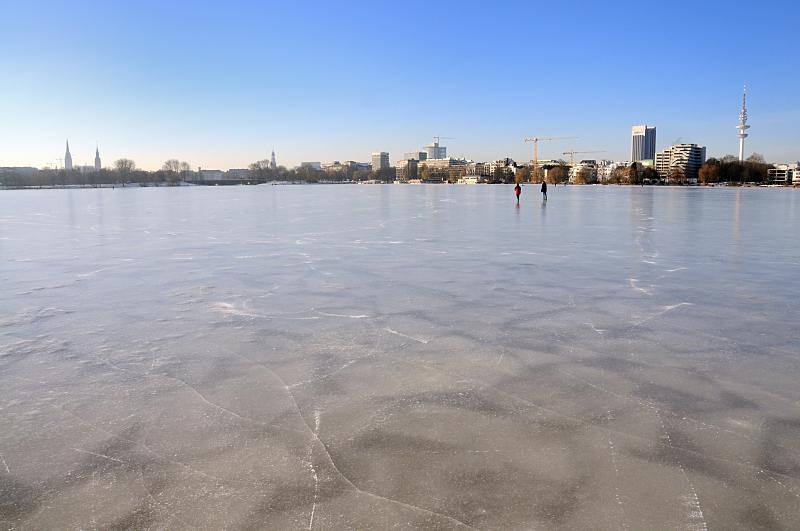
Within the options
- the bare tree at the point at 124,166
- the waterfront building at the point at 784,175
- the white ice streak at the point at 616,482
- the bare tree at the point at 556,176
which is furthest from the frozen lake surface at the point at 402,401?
the waterfront building at the point at 784,175

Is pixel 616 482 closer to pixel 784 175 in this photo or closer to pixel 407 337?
pixel 407 337

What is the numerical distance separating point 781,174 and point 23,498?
18139cm

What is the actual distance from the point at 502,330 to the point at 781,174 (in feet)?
583

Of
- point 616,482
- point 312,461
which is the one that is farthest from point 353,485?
point 616,482

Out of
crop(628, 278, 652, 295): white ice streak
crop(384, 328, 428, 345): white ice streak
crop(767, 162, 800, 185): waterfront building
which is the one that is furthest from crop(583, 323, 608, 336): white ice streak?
crop(767, 162, 800, 185): waterfront building

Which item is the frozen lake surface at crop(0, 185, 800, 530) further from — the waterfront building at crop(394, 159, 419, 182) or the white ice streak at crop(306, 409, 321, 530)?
the waterfront building at crop(394, 159, 419, 182)

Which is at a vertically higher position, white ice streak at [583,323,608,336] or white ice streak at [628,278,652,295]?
white ice streak at [628,278,652,295]

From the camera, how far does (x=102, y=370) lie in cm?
409

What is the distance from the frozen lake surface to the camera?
95.5 inches

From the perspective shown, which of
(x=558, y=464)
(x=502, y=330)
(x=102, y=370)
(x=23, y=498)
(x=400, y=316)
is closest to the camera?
(x=23, y=498)

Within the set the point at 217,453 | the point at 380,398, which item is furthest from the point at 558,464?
the point at 217,453

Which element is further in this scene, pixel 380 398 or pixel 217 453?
pixel 380 398

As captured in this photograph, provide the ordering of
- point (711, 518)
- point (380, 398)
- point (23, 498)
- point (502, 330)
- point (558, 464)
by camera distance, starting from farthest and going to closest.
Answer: point (502, 330) < point (380, 398) < point (558, 464) < point (23, 498) < point (711, 518)

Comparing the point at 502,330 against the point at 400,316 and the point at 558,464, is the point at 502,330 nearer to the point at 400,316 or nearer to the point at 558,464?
the point at 400,316
